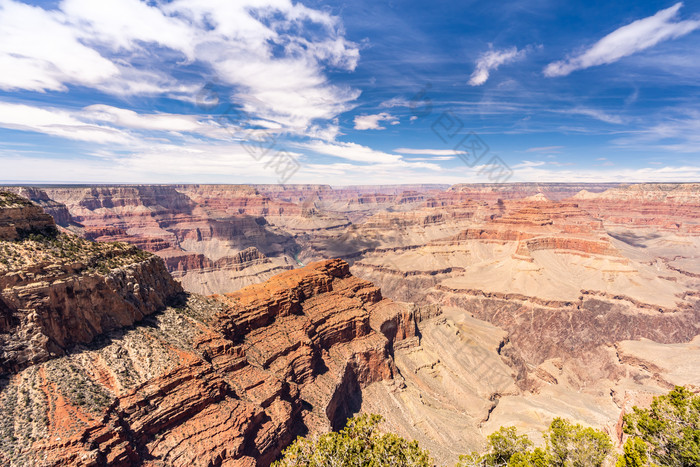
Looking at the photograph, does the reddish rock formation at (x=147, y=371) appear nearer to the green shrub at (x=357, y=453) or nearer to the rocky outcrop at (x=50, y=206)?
the green shrub at (x=357, y=453)

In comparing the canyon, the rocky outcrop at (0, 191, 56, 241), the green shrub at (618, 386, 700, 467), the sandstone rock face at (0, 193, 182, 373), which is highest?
the rocky outcrop at (0, 191, 56, 241)

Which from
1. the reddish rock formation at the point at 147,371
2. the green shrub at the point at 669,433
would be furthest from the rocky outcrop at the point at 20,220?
the green shrub at the point at 669,433

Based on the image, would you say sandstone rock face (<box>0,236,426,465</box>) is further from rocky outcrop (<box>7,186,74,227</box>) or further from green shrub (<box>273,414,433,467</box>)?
rocky outcrop (<box>7,186,74,227</box>)

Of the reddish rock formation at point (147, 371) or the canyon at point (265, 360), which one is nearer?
the reddish rock formation at point (147, 371)

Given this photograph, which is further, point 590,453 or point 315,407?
point 315,407

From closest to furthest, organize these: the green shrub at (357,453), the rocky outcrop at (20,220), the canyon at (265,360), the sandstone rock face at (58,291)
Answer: the green shrub at (357,453), the canyon at (265,360), the sandstone rock face at (58,291), the rocky outcrop at (20,220)

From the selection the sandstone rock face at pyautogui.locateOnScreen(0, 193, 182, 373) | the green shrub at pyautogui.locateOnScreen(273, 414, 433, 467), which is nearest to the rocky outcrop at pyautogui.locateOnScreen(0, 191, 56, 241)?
the sandstone rock face at pyautogui.locateOnScreen(0, 193, 182, 373)

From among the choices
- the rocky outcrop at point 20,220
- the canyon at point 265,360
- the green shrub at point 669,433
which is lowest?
the canyon at point 265,360

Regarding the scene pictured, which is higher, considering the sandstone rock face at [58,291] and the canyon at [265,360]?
the sandstone rock face at [58,291]

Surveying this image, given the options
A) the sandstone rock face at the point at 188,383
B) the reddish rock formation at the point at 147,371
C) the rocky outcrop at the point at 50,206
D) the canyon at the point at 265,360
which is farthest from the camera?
the rocky outcrop at the point at 50,206

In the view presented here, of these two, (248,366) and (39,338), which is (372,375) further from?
(39,338)

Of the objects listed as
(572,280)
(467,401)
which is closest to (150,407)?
(467,401)
